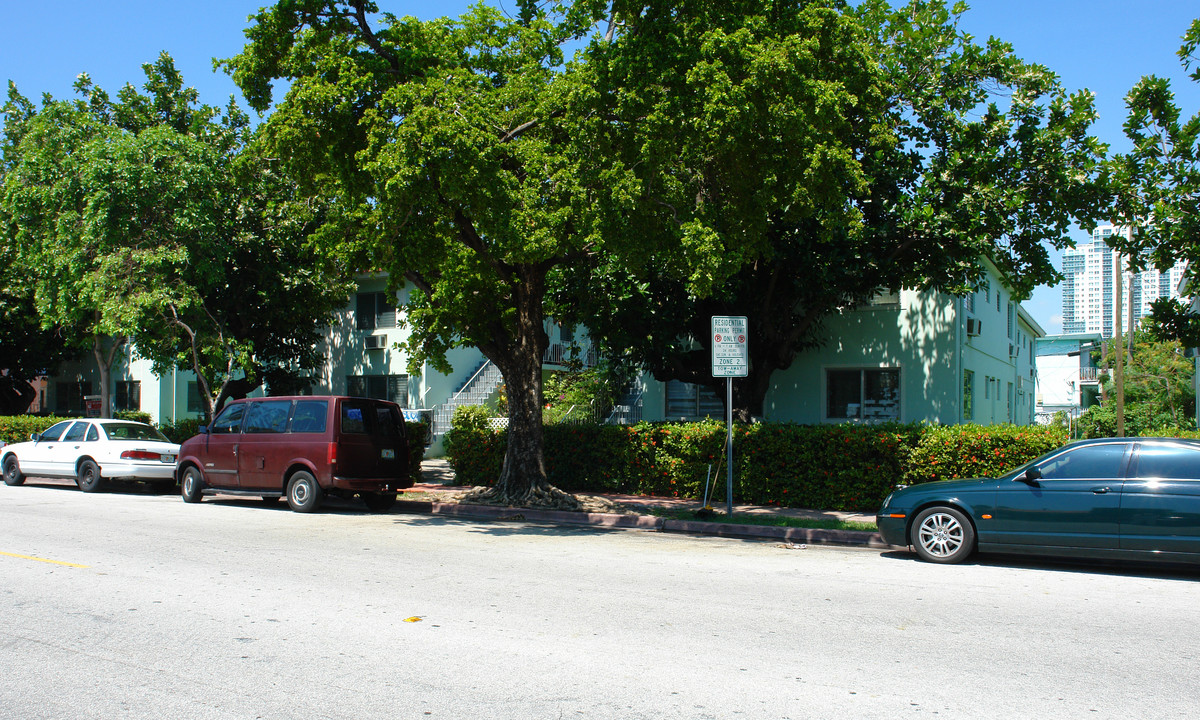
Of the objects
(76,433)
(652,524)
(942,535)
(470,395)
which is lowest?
(652,524)

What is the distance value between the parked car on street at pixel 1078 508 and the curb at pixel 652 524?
3.41 ft

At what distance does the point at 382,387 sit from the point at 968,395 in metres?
17.6

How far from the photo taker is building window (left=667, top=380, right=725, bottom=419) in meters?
19.9

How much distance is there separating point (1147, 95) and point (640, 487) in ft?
34.5

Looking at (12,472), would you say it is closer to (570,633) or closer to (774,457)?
(774,457)

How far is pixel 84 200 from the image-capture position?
1897 cm

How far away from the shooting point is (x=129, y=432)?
17.8 metres

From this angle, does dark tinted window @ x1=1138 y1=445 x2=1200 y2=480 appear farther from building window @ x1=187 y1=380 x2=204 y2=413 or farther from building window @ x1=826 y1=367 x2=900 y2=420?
building window @ x1=187 y1=380 x2=204 y2=413

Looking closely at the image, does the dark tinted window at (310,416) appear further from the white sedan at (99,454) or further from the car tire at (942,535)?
the car tire at (942,535)

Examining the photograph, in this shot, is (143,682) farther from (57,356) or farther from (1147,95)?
(57,356)

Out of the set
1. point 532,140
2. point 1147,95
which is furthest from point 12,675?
point 1147,95

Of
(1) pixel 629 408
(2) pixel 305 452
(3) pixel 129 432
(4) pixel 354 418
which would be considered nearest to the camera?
A: (2) pixel 305 452

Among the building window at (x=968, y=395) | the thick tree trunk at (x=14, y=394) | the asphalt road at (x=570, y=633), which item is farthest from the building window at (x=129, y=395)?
the building window at (x=968, y=395)

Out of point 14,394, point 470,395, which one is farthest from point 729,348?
point 14,394
